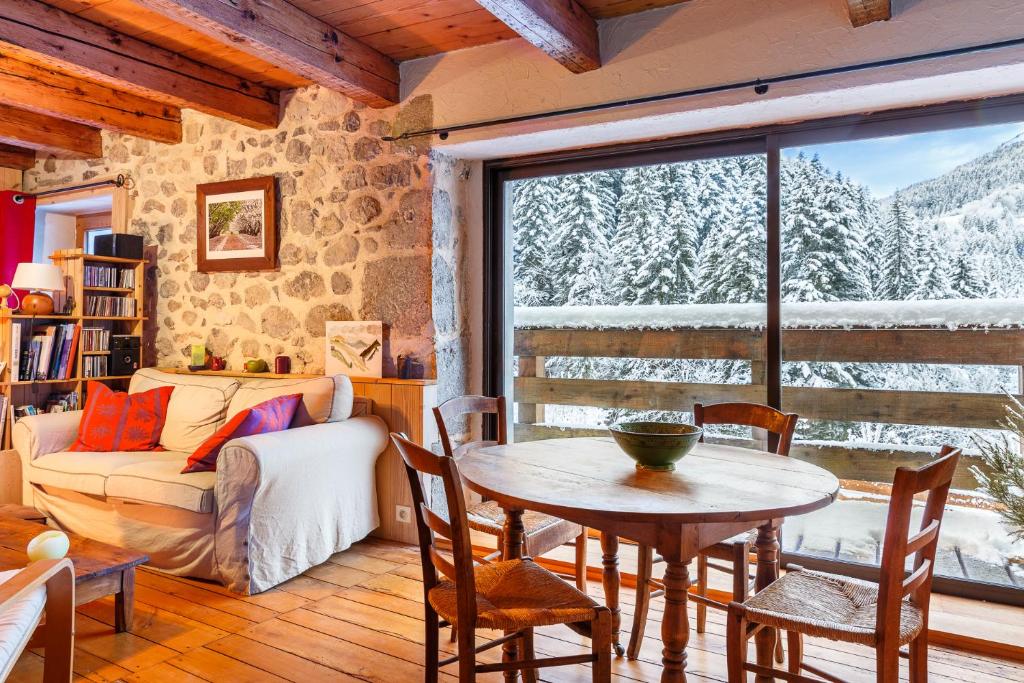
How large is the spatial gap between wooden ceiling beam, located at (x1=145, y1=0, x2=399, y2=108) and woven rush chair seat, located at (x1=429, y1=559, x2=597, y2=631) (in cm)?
237

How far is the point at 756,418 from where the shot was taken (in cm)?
256

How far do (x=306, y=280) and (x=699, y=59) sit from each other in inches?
98.3

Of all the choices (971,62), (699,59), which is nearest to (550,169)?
(699,59)

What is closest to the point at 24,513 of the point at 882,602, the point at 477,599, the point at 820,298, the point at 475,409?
the point at 475,409

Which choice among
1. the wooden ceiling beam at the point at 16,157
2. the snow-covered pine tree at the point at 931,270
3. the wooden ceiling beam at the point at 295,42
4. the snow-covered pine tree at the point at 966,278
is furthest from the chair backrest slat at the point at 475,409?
the wooden ceiling beam at the point at 16,157

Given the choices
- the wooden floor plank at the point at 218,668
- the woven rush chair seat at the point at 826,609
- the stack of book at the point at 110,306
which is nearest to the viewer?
the woven rush chair seat at the point at 826,609

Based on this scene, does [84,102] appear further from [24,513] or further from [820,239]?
[820,239]

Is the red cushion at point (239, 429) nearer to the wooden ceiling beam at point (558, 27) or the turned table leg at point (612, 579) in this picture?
the turned table leg at point (612, 579)

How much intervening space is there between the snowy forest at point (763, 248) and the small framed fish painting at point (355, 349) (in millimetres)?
844

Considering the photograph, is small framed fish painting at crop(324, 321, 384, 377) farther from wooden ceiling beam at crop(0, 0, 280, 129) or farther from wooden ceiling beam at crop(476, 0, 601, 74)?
wooden ceiling beam at crop(476, 0, 601, 74)

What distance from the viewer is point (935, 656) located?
7.72 feet

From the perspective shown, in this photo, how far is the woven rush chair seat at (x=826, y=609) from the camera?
1.55 m

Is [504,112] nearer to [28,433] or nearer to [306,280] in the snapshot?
[306,280]

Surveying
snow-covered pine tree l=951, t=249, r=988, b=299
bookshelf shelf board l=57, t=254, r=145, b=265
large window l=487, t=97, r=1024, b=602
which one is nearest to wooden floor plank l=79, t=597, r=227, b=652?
large window l=487, t=97, r=1024, b=602
